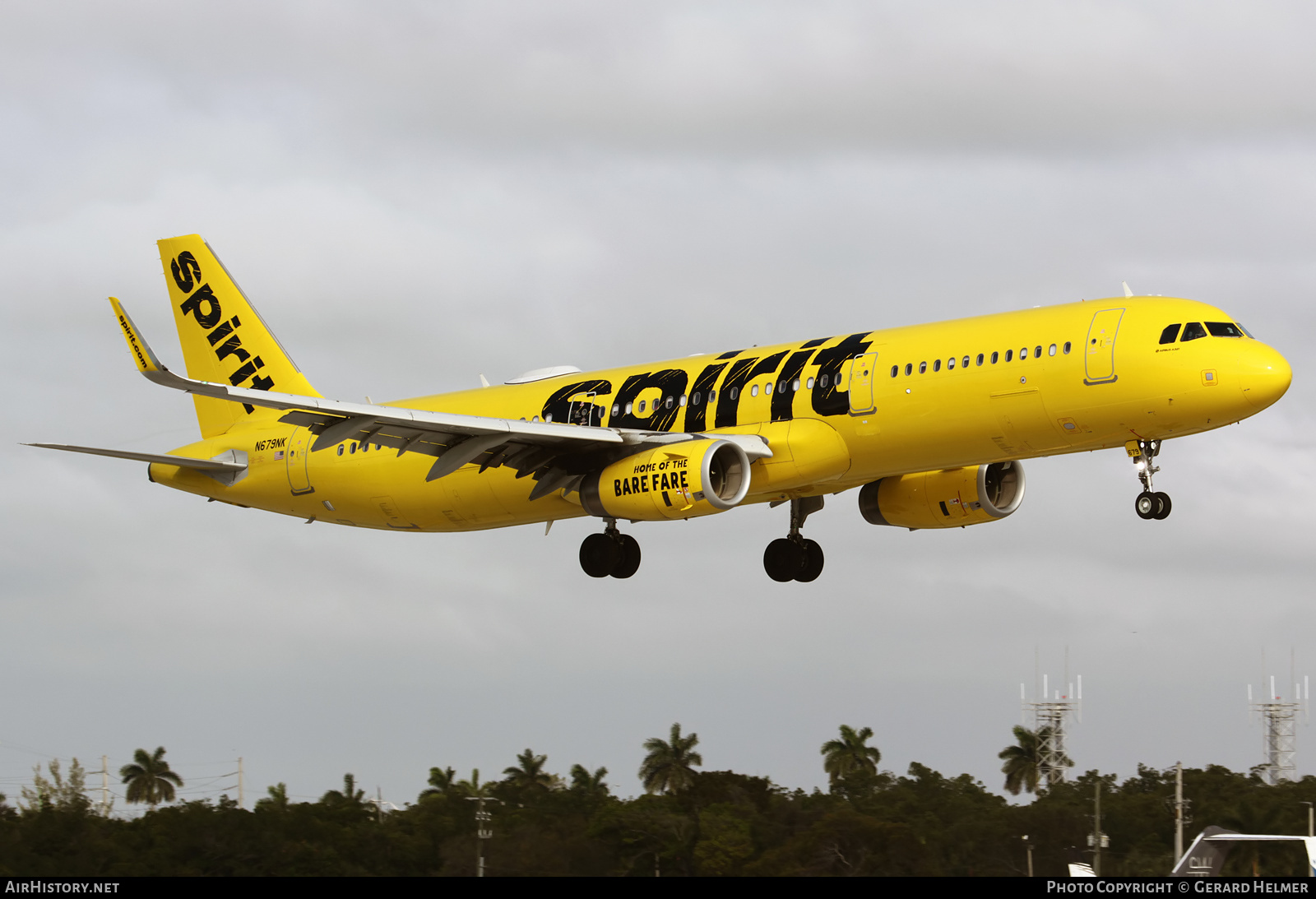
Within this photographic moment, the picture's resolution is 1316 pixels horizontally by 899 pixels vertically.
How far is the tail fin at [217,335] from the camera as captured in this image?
53.9m

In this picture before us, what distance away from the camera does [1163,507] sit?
123ft

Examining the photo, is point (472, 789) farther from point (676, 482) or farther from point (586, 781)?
point (676, 482)

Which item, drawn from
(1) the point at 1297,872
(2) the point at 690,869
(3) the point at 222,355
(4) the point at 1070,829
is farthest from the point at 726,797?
(3) the point at 222,355

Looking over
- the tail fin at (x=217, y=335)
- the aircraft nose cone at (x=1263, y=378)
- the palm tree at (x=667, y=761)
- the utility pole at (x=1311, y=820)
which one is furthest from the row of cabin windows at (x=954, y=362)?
the palm tree at (x=667, y=761)

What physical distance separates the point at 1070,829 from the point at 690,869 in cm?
2491

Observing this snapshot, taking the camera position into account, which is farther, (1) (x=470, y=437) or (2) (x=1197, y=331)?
(1) (x=470, y=437)

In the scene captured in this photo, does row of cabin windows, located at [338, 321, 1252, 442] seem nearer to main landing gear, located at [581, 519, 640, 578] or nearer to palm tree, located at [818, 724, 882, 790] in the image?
main landing gear, located at [581, 519, 640, 578]

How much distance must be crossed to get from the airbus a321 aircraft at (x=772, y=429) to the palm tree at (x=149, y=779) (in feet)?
373

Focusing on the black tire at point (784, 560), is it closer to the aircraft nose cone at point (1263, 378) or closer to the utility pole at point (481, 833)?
the aircraft nose cone at point (1263, 378)

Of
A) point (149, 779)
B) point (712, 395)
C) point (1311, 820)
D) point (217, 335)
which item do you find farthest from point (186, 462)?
point (149, 779)

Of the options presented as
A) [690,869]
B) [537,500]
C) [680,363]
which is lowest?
[690,869]

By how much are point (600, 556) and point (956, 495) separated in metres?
9.95

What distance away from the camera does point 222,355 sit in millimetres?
55125

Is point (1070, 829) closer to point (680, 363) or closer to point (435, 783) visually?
point (435, 783)
